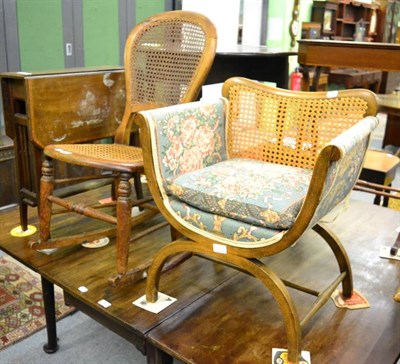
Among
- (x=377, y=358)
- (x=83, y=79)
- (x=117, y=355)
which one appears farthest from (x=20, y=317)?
(x=377, y=358)

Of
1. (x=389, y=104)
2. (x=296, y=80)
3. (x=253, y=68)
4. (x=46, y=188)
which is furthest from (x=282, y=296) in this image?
(x=296, y=80)

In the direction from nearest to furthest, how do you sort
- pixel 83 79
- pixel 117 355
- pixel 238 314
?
pixel 238 314
pixel 117 355
pixel 83 79

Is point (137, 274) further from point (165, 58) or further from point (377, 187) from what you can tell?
point (377, 187)

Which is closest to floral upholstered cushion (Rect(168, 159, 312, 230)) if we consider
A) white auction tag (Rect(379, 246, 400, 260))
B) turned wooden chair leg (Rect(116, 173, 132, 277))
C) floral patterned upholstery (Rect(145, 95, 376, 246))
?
floral patterned upholstery (Rect(145, 95, 376, 246))

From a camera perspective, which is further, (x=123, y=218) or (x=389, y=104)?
(x=389, y=104)

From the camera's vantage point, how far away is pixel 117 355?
1.82m

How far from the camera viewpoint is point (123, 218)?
1.49m

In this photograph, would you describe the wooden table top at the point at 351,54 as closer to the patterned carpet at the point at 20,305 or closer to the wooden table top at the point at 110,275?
the wooden table top at the point at 110,275

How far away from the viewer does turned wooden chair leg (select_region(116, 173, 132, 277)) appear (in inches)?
58.4

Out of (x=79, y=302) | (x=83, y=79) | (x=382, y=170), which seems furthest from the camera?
(x=382, y=170)

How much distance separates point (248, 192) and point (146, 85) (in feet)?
3.19

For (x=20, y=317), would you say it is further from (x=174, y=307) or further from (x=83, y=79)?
(x=83, y=79)

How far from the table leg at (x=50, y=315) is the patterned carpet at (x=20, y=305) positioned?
159 mm

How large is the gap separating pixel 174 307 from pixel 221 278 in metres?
0.25
